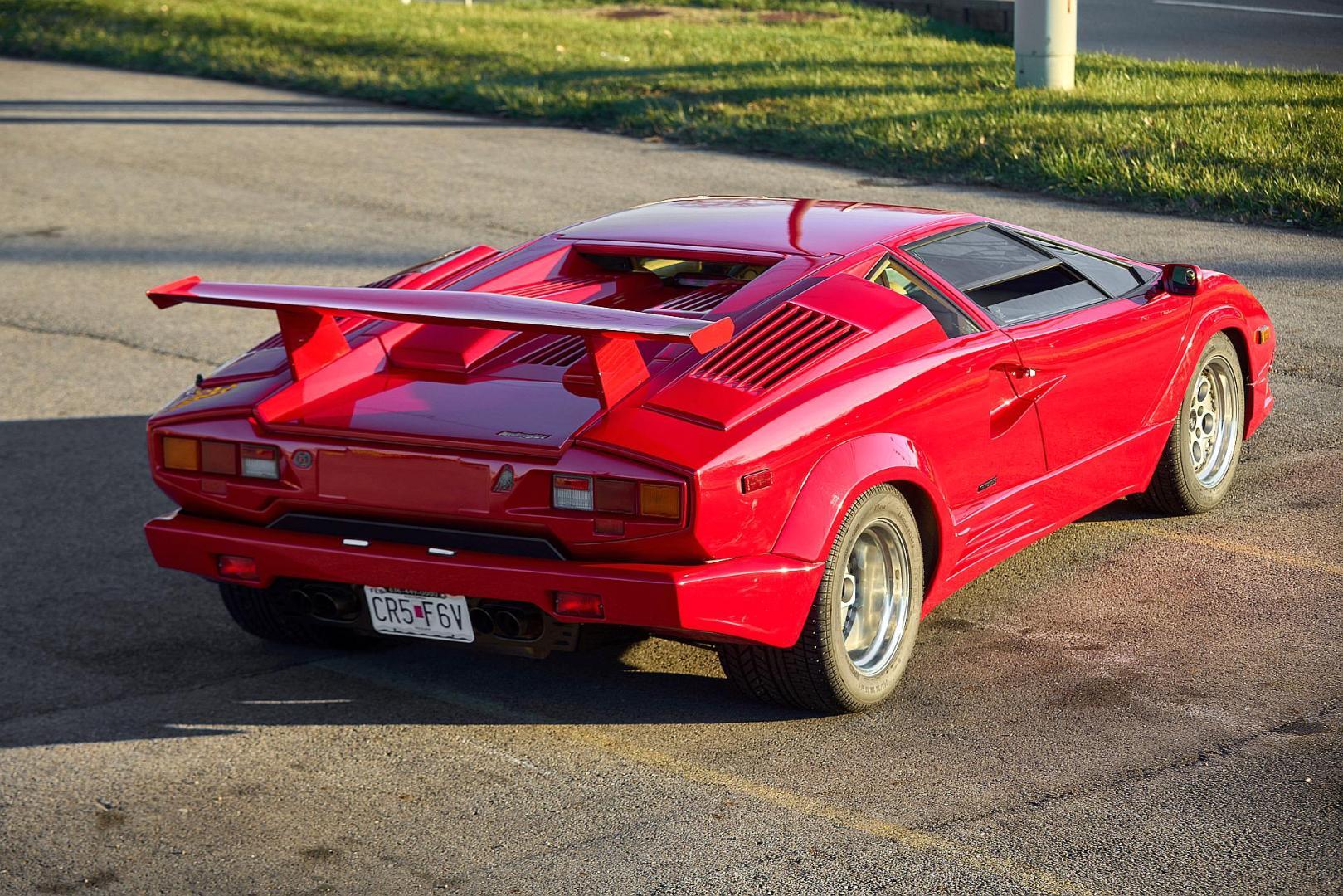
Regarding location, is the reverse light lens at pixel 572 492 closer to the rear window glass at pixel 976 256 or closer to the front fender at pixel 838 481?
the front fender at pixel 838 481

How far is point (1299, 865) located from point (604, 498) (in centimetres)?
185

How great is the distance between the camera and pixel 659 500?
161 inches

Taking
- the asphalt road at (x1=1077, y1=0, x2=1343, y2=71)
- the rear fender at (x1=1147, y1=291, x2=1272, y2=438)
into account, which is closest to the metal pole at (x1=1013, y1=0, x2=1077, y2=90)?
the asphalt road at (x1=1077, y1=0, x2=1343, y2=71)

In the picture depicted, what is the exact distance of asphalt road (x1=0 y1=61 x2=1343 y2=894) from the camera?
382 cm

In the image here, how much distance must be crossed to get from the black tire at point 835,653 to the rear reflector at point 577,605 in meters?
0.51

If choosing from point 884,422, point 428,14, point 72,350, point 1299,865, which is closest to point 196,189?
point 72,350

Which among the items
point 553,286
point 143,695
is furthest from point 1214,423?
point 143,695

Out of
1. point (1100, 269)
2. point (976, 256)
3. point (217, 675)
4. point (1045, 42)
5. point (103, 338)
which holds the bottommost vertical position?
point (217, 675)

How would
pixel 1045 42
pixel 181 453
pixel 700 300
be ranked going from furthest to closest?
pixel 1045 42 → pixel 700 300 → pixel 181 453

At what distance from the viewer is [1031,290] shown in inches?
213

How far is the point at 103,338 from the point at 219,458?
193 inches

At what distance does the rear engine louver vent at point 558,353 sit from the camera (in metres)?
4.77

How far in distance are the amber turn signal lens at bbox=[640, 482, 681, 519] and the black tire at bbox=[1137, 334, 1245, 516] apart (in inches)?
101

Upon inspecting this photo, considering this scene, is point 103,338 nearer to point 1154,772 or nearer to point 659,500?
point 659,500
